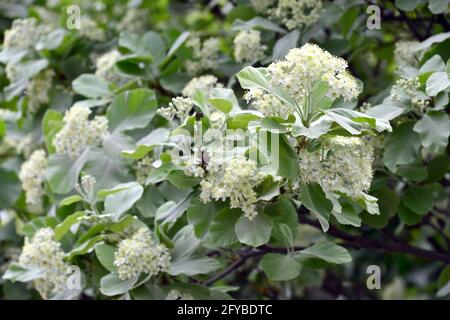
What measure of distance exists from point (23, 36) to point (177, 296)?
1.55 metres

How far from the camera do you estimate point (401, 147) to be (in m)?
2.39

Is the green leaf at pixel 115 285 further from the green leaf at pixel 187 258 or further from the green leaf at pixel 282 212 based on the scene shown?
the green leaf at pixel 282 212

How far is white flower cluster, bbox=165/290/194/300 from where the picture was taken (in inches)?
92.7

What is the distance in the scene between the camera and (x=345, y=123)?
1.83 metres

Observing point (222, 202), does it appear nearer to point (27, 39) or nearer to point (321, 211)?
point (321, 211)

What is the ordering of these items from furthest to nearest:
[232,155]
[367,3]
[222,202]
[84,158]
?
[367,3]
[84,158]
[222,202]
[232,155]

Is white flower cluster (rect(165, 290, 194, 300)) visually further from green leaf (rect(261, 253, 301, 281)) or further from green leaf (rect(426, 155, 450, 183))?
green leaf (rect(426, 155, 450, 183))

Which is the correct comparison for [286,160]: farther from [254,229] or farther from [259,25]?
[259,25]

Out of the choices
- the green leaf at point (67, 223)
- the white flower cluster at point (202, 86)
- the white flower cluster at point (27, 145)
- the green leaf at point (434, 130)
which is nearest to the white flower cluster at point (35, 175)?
the white flower cluster at point (27, 145)

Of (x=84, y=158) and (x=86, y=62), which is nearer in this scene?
(x=84, y=158)

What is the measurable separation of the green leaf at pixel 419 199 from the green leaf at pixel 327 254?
0.55 m
